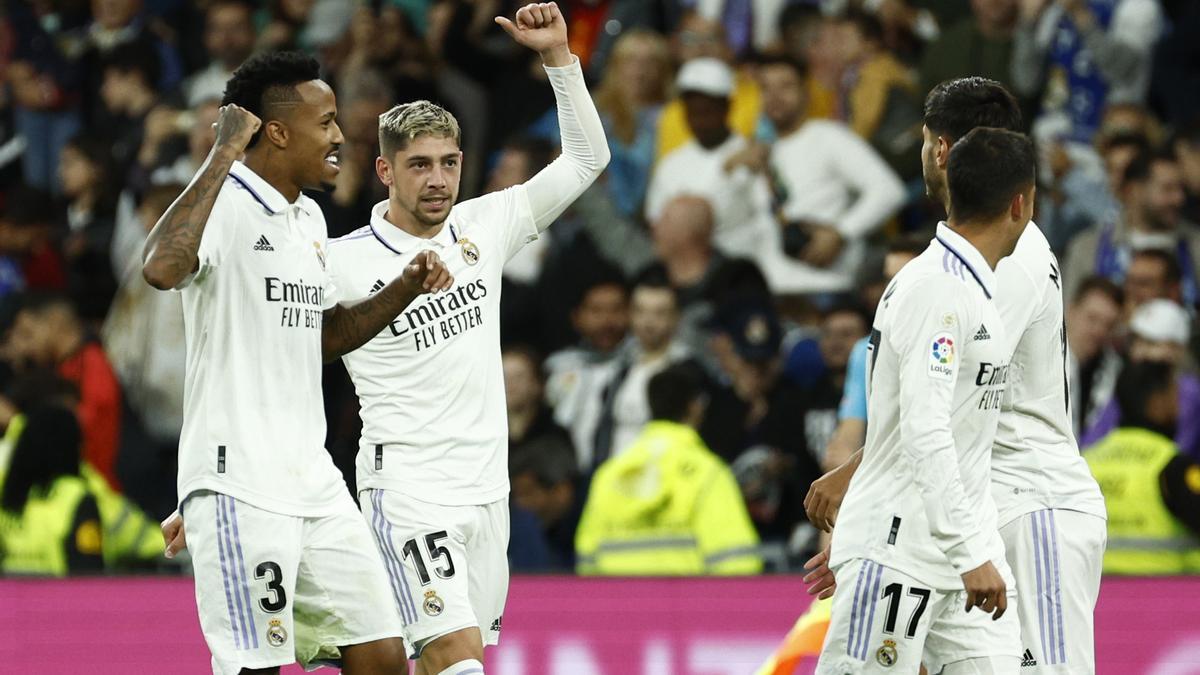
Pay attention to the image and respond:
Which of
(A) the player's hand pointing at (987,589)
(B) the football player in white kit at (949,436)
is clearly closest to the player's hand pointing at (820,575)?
(B) the football player in white kit at (949,436)

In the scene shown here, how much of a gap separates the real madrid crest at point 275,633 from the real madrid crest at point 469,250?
157 centimetres

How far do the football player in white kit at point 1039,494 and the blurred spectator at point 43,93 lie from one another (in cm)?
814

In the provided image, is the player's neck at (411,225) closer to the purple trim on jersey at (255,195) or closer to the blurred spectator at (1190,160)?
the purple trim on jersey at (255,195)

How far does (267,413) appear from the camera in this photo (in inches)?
245

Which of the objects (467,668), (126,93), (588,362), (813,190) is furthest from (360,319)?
(126,93)

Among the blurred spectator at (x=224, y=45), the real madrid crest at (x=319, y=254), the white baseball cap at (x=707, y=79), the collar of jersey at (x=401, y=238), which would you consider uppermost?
the blurred spectator at (x=224, y=45)

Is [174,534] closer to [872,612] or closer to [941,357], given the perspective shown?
[872,612]

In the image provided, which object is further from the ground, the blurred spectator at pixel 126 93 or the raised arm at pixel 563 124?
the blurred spectator at pixel 126 93

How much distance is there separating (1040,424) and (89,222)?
7.76 meters

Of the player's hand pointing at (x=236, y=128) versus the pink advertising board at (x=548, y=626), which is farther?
the pink advertising board at (x=548, y=626)

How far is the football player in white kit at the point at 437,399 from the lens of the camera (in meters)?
6.98

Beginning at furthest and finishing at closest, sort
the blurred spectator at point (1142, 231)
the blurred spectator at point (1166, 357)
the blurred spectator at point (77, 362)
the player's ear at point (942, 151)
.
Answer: the blurred spectator at point (1142, 231) < the blurred spectator at point (77, 362) < the blurred spectator at point (1166, 357) < the player's ear at point (942, 151)

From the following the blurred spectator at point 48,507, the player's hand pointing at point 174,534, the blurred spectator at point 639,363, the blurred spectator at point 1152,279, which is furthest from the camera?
the blurred spectator at point 1152,279

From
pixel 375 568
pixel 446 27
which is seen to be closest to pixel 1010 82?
pixel 446 27
